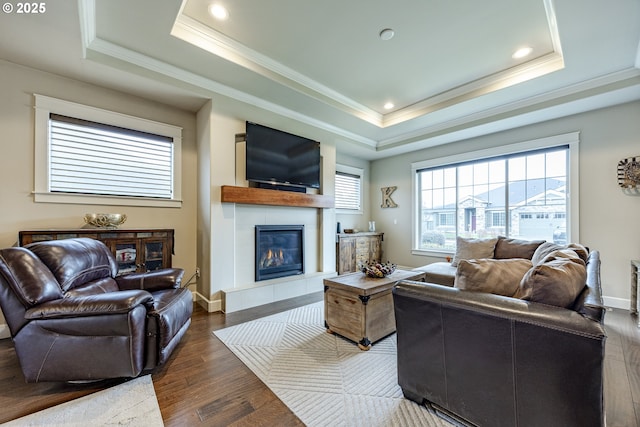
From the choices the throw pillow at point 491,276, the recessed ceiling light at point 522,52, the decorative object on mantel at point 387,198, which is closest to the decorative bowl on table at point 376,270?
the throw pillow at point 491,276

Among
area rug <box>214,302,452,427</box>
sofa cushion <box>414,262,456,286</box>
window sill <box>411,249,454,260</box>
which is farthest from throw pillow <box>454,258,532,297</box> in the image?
window sill <box>411,249,454,260</box>

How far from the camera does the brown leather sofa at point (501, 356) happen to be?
1062 mm

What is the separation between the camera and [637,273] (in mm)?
2916

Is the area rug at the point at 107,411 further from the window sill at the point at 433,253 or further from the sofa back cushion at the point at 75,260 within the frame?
the window sill at the point at 433,253

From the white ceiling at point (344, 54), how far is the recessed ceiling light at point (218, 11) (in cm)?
5

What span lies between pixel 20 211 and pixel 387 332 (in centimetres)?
387

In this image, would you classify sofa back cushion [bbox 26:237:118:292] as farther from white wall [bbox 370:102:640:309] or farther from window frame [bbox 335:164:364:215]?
white wall [bbox 370:102:640:309]

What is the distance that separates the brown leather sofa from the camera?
1.06 m

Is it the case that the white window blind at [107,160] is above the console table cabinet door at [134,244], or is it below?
above

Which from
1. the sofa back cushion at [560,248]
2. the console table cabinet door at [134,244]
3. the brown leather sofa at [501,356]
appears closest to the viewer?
the brown leather sofa at [501,356]

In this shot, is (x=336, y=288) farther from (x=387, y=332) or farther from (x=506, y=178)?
(x=506, y=178)

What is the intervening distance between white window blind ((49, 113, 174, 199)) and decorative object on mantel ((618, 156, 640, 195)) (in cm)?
590

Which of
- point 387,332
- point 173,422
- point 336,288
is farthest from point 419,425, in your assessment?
point 173,422

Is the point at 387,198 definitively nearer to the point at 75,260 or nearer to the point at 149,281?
the point at 149,281
